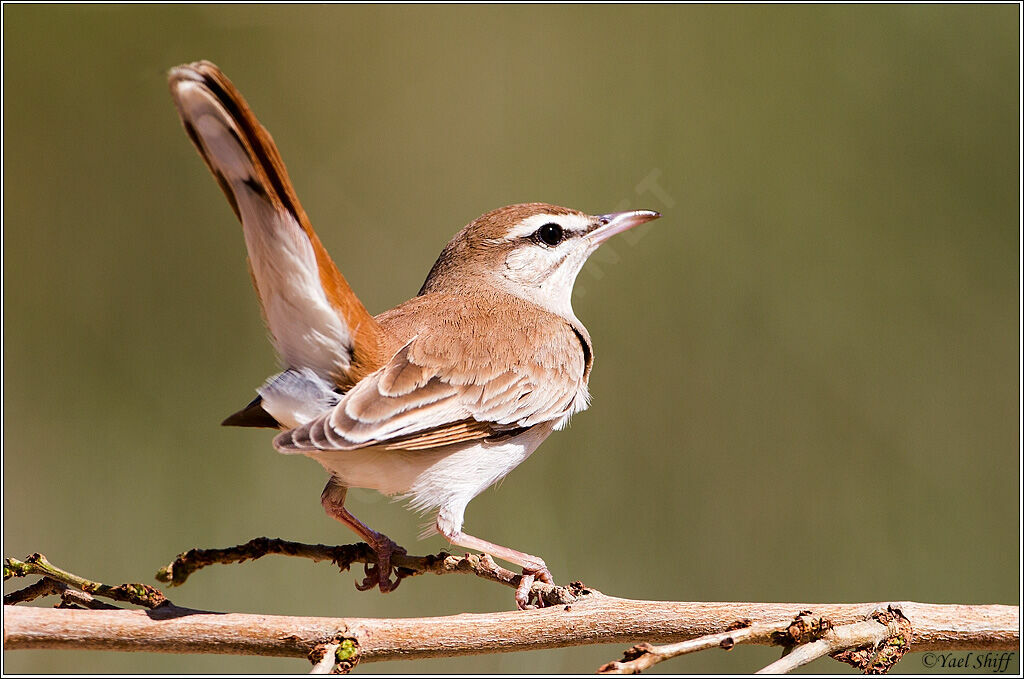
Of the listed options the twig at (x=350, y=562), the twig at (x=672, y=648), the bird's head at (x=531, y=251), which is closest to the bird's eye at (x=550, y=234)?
the bird's head at (x=531, y=251)

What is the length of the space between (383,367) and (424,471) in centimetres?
38

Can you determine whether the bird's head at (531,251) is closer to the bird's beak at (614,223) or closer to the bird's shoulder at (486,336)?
the bird's beak at (614,223)

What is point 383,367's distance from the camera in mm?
3559

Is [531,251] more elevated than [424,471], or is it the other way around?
[531,251]

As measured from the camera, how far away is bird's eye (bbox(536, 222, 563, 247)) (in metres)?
4.55

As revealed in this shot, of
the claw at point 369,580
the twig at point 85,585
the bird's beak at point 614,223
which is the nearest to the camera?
the twig at point 85,585

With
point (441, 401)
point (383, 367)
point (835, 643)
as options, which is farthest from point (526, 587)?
point (835, 643)

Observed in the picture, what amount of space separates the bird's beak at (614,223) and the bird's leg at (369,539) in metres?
1.54

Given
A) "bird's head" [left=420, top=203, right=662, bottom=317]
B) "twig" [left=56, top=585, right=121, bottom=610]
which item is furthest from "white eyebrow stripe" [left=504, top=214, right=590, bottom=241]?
"twig" [left=56, top=585, right=121, bottom=610]

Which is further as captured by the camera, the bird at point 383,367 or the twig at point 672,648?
the bird at point 383,367

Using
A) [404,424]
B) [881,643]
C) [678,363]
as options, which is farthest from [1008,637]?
[678,363]

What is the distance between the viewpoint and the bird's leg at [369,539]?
362 centimetres

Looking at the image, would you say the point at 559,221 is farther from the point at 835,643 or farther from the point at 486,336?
the point at 835,643

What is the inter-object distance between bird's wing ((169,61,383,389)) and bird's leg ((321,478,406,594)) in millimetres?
569
